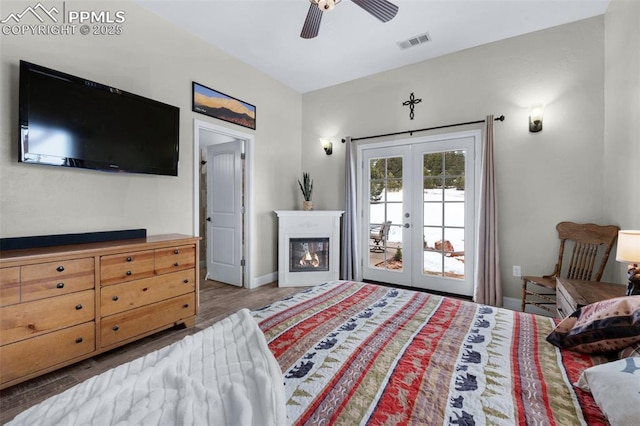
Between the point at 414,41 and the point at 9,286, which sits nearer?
the point at 9,286

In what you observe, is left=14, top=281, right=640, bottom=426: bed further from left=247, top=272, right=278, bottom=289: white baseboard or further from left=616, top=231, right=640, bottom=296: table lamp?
left=247, top=272, right=278, bottom=289: white baseboard

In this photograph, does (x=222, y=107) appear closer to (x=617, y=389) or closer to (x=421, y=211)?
(x=421, y=211)

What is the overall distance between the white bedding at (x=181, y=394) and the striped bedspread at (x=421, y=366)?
9 cm

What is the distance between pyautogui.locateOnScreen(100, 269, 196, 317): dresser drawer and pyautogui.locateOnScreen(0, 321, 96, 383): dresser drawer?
167mm

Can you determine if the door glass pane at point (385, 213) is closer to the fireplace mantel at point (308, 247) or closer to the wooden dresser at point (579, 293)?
the fireplace mantel at point (308, 247)

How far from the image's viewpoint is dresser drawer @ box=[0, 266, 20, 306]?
5.32 feet

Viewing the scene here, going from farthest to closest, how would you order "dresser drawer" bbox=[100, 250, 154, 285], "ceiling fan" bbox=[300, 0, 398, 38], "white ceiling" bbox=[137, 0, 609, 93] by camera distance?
"white ceiling" bbox=[137, 0, 609, 93]
"dresser drawer" bbox=[100, 250, 154, 285]
"ceiling fan" bbox=[300, 0, 398, 38]

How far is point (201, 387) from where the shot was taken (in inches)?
32.7

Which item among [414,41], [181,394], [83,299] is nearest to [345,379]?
[181,394]

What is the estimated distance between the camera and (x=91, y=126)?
88.0 inches

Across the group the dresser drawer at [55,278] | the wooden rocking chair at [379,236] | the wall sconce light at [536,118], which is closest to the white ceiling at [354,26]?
the wall sconce light at [536,118]

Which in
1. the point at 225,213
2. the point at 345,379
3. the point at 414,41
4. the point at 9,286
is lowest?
the point at 345,379

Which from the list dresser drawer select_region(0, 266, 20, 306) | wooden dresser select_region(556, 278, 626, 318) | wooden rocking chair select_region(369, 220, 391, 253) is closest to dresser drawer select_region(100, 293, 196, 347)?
dresser drawer select_region(0, 266, 20, 306)

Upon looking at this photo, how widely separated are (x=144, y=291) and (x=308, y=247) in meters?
2.25
